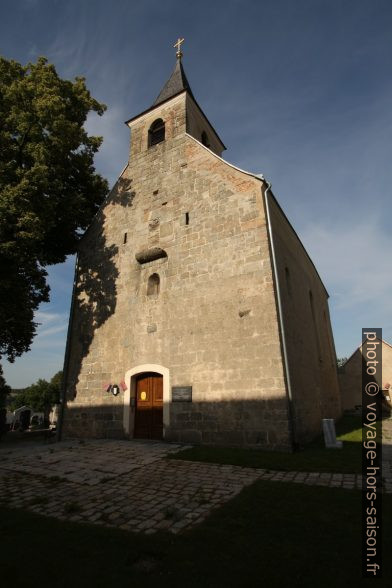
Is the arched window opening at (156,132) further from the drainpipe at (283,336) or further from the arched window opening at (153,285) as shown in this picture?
the drainpipe at (283,336)

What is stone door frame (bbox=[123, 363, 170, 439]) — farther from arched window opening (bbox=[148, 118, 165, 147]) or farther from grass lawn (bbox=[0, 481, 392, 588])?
arched window opening (bbox=[148, 118, 165, 147])

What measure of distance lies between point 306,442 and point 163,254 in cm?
738

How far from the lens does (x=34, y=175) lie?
A: 11.4 meters

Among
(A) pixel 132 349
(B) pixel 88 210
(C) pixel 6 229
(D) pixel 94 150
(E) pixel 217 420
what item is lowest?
(E) pixel 217 420

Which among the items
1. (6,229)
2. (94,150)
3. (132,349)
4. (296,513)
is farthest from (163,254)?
(296,513)

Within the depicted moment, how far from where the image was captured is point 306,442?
948 cm

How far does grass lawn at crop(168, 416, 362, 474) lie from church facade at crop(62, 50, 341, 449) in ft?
1.58

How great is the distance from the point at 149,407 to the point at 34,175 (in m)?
8.70

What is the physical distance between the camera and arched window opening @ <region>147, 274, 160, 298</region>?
1187cm

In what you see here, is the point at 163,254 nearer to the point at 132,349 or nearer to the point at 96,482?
the point at 132,349

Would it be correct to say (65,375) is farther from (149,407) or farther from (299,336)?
(299,336)

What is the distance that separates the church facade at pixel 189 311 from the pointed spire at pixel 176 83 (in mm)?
606

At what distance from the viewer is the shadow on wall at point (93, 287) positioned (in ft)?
41.6

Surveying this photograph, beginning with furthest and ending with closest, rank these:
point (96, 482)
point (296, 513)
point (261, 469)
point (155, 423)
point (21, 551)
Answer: point (155, 423) < point (261, 469) < point (96, 482) < point (296, 513) < point (21, 551)
